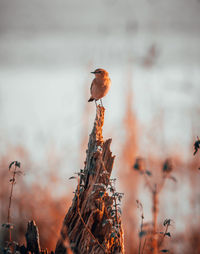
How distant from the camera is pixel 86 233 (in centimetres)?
279

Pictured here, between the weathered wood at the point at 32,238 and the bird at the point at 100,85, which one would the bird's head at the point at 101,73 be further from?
A: the weathered wood at the point at 32,238

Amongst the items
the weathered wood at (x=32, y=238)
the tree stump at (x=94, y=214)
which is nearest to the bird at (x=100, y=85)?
the tree stump at (x=94, y=214)

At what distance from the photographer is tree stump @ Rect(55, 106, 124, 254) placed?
2.73m

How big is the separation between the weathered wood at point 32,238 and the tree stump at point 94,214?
19 centimetres

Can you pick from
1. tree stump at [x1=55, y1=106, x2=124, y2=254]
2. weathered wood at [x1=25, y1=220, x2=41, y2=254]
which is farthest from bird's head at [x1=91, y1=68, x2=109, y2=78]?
weathered wood at [x1=25, y1=220, x2=41, y2=254]

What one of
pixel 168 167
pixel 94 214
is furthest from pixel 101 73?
pixel 168 167

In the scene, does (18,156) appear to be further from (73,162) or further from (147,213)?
(147,213)

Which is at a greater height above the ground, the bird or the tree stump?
the bird

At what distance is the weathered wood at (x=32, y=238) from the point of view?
2.84 metres

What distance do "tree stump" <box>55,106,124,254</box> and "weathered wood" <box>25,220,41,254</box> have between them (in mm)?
192

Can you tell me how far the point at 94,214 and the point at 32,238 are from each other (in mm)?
604

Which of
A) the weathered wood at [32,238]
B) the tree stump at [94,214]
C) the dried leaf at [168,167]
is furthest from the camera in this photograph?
the weathered wood at [32,238]

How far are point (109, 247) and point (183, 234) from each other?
3.38 meters

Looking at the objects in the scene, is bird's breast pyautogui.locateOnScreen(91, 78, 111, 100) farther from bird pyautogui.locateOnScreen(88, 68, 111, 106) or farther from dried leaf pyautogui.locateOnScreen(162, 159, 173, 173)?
dried leaf pyautogui.locateOnScreen(162, 159, 173, 173)
